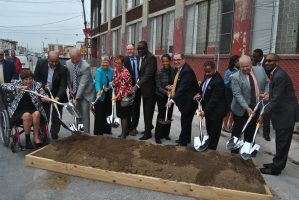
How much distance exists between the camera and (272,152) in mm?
6840

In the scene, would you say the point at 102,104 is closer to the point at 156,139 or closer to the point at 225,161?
the point at 156,139

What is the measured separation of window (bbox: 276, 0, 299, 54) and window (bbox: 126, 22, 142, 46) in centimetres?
1305

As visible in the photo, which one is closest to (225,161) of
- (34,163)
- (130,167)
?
(130,167)

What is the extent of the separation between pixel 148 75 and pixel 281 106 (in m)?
2.71

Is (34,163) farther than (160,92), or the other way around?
(160,92)

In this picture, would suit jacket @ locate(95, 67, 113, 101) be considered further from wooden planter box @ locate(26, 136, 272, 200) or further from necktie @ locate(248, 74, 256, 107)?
necktie @ locate(248, 74, 256, 107)

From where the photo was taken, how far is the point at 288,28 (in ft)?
30.2

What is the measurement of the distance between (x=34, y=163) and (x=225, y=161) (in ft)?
9.59

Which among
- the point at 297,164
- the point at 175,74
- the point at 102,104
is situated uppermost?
the point at 175,74

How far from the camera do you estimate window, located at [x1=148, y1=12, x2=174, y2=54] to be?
1700 cm

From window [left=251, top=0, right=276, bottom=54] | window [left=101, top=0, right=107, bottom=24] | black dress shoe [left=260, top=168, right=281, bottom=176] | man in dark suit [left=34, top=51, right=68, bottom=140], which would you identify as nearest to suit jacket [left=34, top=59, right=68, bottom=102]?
man in dark suit [left=34, top=51, right=68, bottom=140]

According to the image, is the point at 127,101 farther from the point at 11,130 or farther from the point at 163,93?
the point at 11,130

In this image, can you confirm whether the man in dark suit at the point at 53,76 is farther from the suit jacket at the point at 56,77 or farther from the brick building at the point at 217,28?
the brick building at the point at 217,28

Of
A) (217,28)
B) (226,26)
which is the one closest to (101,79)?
(226,26)
